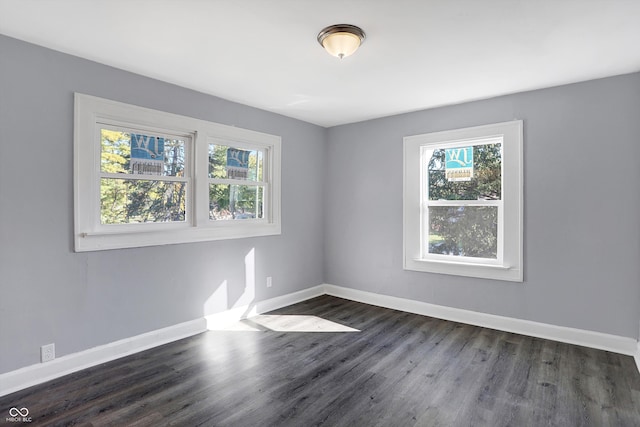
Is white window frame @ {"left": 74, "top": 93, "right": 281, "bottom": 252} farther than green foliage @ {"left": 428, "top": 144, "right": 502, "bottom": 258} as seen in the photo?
No

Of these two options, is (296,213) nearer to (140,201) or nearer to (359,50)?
(140,201)

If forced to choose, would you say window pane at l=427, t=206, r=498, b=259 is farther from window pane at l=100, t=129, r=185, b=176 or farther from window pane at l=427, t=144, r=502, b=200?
window pane at l=100, t=129, r=185, b=176

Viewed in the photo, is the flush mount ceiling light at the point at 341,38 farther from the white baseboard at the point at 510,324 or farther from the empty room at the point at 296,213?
the white baseboard at the point at 510,324

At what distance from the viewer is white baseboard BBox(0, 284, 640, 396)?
2590 mm

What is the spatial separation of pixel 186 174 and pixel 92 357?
6.06 ft

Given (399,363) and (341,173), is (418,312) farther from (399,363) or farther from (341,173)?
(341,173)

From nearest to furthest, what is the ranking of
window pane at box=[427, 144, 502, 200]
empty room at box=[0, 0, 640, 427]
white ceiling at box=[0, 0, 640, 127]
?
white ceiling at box=[0, 0, 640, 127], empty room at box=[0, 0, 640, 427], window pane at box=[427, 144, 502, 200]

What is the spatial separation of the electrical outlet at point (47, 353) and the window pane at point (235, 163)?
204 cm

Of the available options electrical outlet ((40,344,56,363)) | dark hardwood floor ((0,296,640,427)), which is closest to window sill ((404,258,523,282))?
dark hardwood floor ((0,296,640,427))

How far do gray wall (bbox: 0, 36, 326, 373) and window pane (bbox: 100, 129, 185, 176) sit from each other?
300 mm

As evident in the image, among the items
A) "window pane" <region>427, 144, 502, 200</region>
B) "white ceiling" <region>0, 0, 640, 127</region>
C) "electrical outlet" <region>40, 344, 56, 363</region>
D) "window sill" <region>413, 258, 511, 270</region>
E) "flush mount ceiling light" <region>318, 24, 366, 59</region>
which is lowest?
"electrical outlet" <region>40, 344, 56, 363</region>

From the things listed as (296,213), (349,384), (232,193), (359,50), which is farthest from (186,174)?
(349,384)

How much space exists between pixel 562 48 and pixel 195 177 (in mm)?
3428

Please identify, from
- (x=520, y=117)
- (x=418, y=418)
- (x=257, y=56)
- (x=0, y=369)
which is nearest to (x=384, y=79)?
(x=257, y=56)
